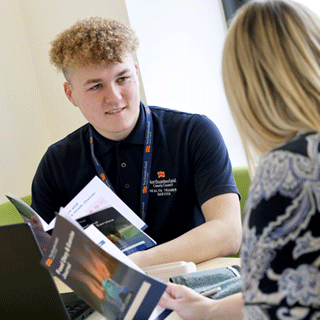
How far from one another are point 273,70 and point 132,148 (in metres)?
1.15

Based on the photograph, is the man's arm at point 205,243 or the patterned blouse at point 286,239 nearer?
the patterned blouse at point 286,239

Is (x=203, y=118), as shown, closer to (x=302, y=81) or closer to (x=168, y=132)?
(x=168, y=132)

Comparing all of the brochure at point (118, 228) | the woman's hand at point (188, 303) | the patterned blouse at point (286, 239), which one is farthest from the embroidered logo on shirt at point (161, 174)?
the patterned blouse at point (286, 239)

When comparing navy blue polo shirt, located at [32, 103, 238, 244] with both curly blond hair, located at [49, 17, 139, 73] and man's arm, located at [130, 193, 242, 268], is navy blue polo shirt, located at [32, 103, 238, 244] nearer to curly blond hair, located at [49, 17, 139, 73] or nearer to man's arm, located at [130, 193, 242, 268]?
man's arm, located at [130, 193, 242, 268]

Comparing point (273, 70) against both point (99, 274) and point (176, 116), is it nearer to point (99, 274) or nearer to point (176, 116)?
point (99, 274)

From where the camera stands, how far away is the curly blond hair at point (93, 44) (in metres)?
1.75

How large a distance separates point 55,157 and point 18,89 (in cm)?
126

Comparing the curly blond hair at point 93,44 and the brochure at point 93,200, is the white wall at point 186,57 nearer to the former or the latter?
the curly blond hair at point 93,44

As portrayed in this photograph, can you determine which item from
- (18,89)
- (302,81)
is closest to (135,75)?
(302,81)

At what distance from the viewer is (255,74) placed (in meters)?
0.82

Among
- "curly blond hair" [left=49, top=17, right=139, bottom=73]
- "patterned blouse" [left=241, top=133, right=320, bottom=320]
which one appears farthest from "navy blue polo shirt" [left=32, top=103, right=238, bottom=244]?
"patterned blouse" [left=241, top=133, right=320, bottom=320]

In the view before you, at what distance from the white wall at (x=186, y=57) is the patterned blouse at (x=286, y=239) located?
6.67ft

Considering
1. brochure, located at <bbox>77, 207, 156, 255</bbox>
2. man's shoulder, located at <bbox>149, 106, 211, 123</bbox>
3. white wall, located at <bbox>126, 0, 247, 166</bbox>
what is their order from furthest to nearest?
1. white wall, located at <bbox>126, 0, 247, 166</bbox>
2. man's shoulder, located at <bbox>149, 106, 211, 123</bbox>
3. brochure, located at <bbox>77, 207, 156, 255</bbox>

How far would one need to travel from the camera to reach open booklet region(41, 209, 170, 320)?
84 centimetres
